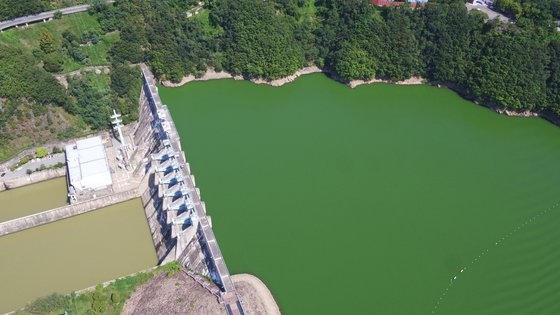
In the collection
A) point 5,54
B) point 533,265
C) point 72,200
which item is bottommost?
point 533,265

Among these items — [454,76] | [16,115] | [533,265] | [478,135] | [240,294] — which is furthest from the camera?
[454,76]

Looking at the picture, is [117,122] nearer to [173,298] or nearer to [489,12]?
[173,298]

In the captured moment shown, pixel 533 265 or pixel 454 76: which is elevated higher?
pixel 454 76

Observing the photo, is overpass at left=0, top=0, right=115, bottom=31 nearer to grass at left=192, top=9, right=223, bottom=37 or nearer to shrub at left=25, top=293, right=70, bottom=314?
grass at left=192, top=9, right=223, bottom=37

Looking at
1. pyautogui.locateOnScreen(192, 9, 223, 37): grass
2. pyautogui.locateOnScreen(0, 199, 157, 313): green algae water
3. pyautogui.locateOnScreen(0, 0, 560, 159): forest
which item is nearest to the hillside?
pyautogui.locateOnScreen(0, 0, 560, 159): forest

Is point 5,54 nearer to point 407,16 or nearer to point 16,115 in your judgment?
point 16,115

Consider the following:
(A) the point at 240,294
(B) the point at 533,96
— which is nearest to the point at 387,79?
(B) the point at 533,96

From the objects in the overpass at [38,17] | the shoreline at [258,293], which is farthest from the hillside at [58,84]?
the shoreline at [258,293]
